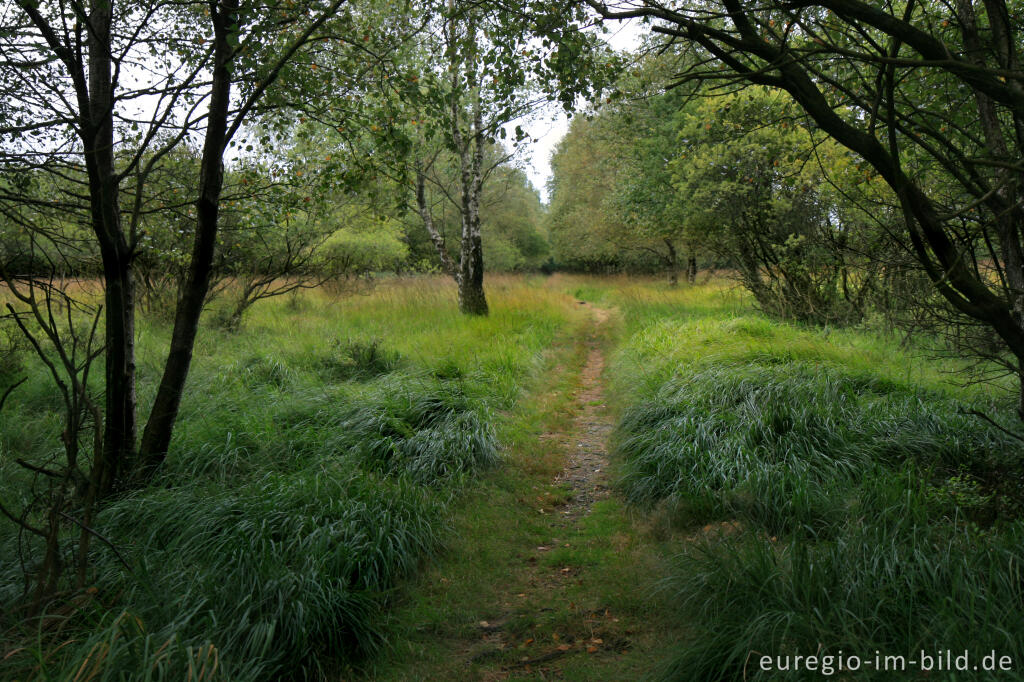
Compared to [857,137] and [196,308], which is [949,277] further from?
[196,308]

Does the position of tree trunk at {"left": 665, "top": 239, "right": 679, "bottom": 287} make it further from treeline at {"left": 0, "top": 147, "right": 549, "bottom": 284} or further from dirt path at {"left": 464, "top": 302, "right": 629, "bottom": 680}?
dirt path at {"left": 464, "top": 302, "right": 629, "bottom": 680}

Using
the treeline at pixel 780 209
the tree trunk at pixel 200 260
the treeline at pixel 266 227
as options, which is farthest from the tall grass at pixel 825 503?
the tree trunk at pixel 200 260

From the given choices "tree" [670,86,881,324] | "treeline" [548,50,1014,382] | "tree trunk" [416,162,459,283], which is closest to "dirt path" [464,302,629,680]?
"treeline" [548,50,1014,382]

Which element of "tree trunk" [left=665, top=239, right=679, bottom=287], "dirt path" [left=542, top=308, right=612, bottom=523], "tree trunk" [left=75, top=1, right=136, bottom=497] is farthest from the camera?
A: "tree trunk" [left=665, top=239, right=679, bottom=287]

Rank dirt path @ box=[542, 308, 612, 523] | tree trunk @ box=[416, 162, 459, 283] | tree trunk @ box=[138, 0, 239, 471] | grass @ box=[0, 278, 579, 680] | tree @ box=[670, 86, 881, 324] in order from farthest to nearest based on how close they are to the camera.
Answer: tree trunk @ box=[416, 162, 459, 283]
tree @ box=[670, 86, 881, 324]
dirt path @ box=[542, 308, 612, 523]
tree trunk @ box=[138, 0, 239, 471]
grass @ box=[0, 278, 579, 680]

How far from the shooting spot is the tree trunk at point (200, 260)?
470 cm

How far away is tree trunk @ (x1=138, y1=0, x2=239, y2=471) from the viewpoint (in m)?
4.70

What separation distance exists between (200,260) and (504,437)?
11.6ft

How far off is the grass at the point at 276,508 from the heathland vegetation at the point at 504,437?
0.03m

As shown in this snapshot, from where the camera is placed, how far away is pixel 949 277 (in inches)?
116

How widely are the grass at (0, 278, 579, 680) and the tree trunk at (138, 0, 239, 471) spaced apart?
0.35 m

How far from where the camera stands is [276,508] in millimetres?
4246

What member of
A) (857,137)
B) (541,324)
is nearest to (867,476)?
(857,137)

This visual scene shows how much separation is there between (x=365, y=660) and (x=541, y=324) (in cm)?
1095
